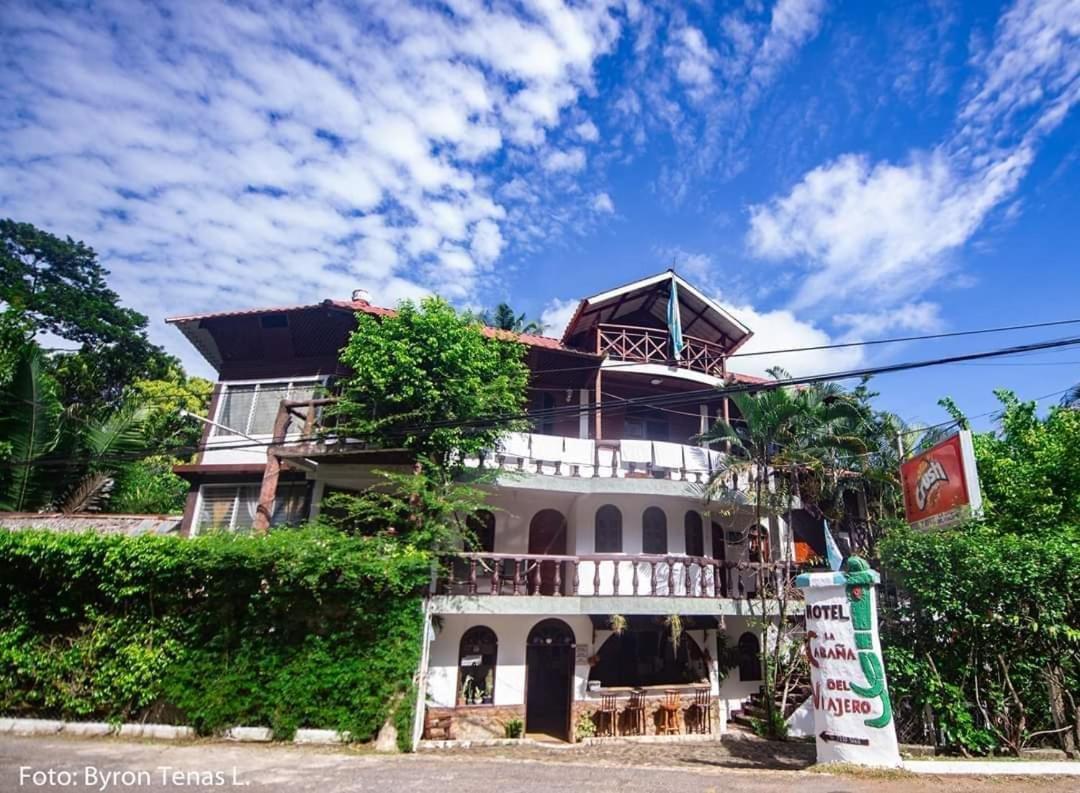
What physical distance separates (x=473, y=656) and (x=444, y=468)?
450 cm


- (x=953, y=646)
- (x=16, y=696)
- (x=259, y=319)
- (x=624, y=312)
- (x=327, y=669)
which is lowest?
(x=16, y=696)

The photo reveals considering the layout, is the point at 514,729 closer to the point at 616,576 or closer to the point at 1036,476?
the point at 616,576

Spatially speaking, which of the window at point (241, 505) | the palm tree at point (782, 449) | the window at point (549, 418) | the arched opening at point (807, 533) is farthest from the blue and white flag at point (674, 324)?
the window at point (241, 505)

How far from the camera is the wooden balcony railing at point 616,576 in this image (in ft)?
41.0

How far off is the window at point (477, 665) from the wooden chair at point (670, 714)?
3903 millimetres

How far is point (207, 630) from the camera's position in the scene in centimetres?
1084

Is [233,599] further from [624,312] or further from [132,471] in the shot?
[624,312]

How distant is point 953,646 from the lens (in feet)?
31.6

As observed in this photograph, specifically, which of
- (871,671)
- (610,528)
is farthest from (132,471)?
(871,671)

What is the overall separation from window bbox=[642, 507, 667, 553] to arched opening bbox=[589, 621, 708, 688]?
79.5 inches

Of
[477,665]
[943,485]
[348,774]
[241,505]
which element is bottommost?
[348,774]

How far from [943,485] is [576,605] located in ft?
26.2

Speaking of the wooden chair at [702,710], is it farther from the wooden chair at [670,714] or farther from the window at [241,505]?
the window at [241,505]

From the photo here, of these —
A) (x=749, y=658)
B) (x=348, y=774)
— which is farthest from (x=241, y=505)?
(x=749, y=658)
